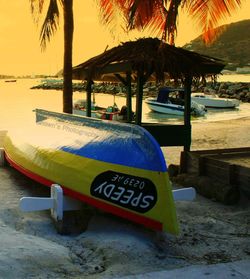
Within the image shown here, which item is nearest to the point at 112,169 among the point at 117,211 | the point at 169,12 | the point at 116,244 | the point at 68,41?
the point at 117,211

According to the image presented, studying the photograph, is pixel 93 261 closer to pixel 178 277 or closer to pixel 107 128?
pixel 178 277

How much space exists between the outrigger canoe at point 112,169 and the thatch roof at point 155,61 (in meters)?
1.93

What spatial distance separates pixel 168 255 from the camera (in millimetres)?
5789

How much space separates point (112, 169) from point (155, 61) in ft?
12.9

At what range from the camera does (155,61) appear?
995 cm

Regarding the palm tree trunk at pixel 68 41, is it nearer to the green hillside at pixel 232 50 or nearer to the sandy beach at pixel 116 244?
the sandy beach at pixel 116 244

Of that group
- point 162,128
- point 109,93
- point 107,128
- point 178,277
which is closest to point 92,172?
point 107,128

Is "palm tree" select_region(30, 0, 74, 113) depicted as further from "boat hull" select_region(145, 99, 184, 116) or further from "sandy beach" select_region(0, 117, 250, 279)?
"boat hull" select_region(145, 99, 184, 116)

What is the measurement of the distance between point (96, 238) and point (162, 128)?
5.16m

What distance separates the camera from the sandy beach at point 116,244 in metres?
5.25

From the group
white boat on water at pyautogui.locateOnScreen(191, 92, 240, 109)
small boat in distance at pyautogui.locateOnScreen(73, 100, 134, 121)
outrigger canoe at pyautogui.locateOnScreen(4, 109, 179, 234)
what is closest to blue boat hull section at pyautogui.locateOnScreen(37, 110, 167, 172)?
outrigger canoe at pyautogui.locateOnScreen(4, 109, 179, 234)

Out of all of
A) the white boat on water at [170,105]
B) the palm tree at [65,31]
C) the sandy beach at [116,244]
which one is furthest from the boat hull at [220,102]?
the sandy beach at [116,244]

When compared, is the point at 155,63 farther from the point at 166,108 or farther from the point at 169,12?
the point at 166,108

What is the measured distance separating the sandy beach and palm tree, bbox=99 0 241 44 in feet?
11.8
